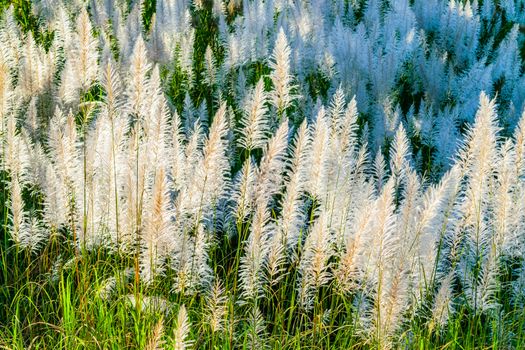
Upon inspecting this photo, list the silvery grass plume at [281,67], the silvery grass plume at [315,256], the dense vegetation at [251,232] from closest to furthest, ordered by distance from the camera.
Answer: the silvery grass plume at [315,256] < the dense vegetation at [251,232] < the silvery grass plume at [281,67]

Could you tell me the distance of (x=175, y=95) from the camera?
181 inches

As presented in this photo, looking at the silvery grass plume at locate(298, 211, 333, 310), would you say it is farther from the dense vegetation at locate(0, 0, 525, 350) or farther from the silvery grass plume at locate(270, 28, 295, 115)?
the silvery grass plume at locate(270, 28, 295, 115)

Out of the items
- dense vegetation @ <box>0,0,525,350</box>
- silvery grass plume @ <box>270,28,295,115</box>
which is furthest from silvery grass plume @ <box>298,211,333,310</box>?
silvery grass plume @ <box>270,28,295,115</box>

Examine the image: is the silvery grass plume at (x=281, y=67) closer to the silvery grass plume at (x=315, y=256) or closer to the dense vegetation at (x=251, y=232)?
the dense vegetation at (x=251, y=232)

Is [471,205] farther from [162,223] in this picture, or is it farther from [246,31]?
[246,31]

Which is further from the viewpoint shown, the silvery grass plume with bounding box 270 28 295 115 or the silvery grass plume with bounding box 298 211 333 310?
the silvery grass plume with bounding box 270 28 295 115

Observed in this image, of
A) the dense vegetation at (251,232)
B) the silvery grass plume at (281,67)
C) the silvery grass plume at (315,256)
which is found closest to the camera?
the silvery grass plume at (315,256)

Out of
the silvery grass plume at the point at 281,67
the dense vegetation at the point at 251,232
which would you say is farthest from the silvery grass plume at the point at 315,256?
the silvery grass plume at the point at 281,67

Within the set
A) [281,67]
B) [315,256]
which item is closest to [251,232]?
[315,256]

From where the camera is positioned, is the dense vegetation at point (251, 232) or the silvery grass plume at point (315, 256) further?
the dense vegetation at point (251, 232)

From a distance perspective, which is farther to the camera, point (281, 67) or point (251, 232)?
point (281, 67)

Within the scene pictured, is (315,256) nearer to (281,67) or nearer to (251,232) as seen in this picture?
(251,232)

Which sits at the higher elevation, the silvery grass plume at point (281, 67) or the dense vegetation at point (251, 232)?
the silvery grass plume at point (281, 67)

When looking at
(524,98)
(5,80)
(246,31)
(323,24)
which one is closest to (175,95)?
(246,31)
